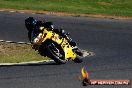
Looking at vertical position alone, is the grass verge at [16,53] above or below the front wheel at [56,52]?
below

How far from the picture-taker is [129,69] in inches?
616

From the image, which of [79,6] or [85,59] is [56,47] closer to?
[85,59]

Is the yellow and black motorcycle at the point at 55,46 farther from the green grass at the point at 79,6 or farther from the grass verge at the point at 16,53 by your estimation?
the green grass at the point at 79,6

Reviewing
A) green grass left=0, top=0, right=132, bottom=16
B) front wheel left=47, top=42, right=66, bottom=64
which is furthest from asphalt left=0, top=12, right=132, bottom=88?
green grass left=0, top=0, right=132, bottom=16

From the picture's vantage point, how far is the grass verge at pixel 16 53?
18.1 metres

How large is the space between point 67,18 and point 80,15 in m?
1.67

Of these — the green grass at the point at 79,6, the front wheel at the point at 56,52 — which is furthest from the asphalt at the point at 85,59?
the green grass at the point at 79,6

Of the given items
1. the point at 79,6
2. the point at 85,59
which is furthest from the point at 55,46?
the point at 79,6

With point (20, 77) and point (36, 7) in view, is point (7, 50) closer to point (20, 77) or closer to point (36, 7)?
point (20, 77)

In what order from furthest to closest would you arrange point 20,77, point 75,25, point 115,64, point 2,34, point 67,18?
point 67,18 < point 75,25 < point 2,34 < point 115,64 < point 20,77

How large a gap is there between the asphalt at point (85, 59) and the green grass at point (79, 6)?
3066 mm

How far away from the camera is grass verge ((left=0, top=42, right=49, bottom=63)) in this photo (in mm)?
18062

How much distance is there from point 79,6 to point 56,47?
19.6m

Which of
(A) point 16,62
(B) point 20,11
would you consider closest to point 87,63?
(A) point 16,62
